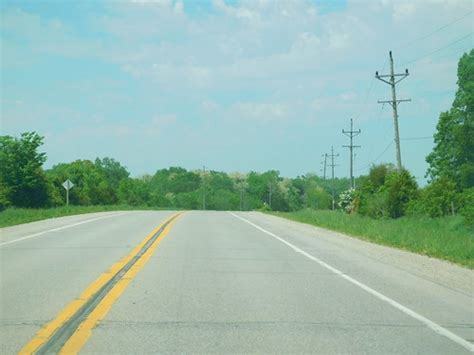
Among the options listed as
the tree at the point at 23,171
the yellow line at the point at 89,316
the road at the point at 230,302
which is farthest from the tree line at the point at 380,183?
the yellow line at the point at 89,316

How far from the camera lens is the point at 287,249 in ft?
59.0

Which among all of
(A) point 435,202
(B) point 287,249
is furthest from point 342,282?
(A) point 435,202

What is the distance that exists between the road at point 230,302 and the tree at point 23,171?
171 ft

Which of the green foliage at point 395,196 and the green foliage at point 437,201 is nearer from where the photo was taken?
the green foliage at point 437,201

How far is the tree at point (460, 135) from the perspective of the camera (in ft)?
168

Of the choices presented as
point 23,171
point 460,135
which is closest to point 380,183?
point 460,135

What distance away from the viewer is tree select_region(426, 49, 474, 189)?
2021 inches

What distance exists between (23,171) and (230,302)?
6243cm

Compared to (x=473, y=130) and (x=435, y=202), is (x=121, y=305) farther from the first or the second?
(x=473, y=130)

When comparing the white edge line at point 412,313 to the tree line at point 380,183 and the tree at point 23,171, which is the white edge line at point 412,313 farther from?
the tree at point 23,171

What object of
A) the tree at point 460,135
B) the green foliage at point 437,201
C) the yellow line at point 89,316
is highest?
the tree at point 460,135

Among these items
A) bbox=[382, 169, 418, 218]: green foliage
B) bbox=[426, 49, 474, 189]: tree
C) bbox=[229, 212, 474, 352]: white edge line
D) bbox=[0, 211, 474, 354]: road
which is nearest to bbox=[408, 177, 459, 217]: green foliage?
bbox=[382, 169, 418, 218]: green foliage

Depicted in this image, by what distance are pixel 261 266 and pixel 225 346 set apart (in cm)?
692

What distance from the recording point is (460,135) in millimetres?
51812
